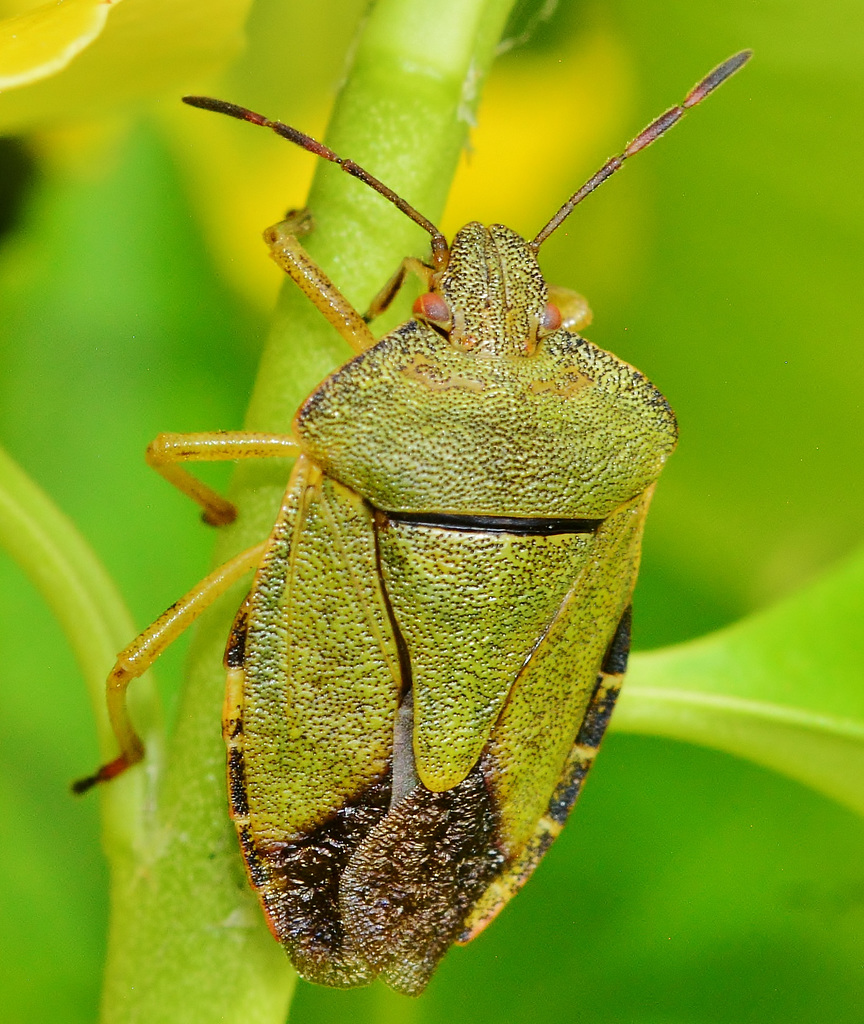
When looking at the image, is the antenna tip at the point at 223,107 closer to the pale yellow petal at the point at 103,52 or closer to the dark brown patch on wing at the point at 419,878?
the pale yellow petal at the point at 103,52

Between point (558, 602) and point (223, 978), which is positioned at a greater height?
point (558, 602)

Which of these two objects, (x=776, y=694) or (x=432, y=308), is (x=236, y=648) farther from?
(x=776, y=694)

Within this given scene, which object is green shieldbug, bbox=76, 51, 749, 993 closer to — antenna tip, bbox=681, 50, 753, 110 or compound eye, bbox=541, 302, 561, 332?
compound eye, bbox=541, 302, 561, 332

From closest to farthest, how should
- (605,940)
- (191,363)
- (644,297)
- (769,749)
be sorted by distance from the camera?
(769,749), (605,940), (191,363), (644,297)

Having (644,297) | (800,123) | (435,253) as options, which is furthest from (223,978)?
(800,123)

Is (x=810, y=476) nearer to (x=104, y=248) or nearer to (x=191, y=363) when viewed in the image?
(x=191, y=363)

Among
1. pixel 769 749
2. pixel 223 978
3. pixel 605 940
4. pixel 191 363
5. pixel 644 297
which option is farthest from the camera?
pixel 644 297

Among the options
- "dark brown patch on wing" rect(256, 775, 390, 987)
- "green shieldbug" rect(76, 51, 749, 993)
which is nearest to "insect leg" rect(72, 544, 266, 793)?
"green shieldbug" rect(76, 51, 749, 993)

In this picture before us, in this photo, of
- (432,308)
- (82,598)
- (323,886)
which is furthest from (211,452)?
(323,886)
